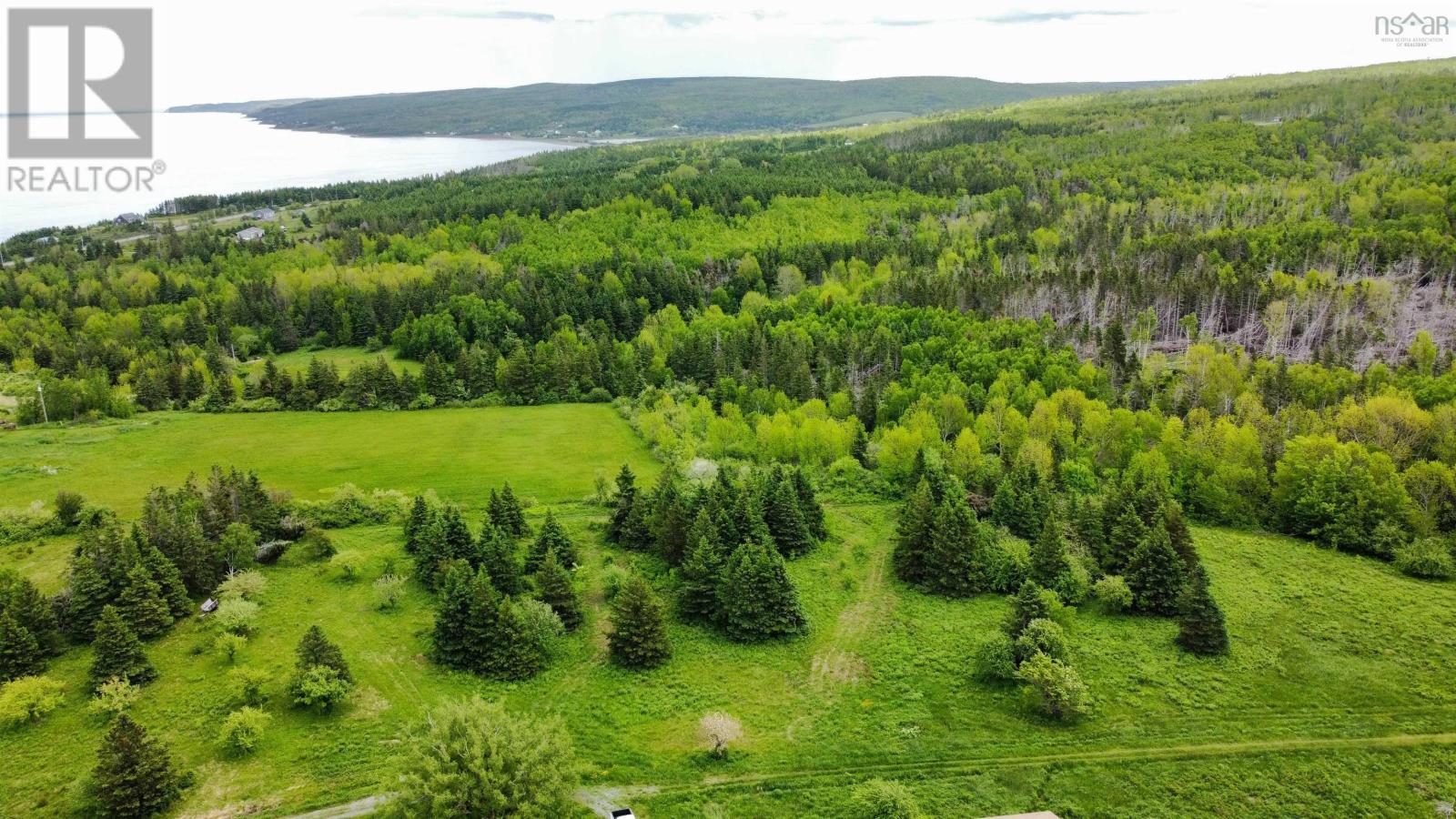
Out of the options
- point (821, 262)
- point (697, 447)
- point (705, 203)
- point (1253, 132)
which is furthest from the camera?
point (1253, 132)

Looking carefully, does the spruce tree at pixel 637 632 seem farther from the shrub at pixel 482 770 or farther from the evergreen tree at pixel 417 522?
the evergreen tree at pixel 417 522

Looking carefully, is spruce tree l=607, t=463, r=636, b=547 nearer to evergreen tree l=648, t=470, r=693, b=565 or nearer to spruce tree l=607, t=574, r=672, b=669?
evergreen tree l=648, t=470, r=693, b=565

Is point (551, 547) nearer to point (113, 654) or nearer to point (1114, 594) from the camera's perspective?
point (113, 654)

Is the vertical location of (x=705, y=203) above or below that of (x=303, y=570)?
above

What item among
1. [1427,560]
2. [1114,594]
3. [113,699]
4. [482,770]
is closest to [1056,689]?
[1114,594]

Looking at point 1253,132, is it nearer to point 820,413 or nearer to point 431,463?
point 820,413

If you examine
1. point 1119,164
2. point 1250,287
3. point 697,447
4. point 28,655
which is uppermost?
point 1119,164

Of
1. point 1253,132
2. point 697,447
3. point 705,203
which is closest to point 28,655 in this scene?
point 697,447

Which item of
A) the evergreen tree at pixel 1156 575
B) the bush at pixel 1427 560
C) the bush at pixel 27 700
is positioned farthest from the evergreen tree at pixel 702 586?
the bush at pixel 1427 560
